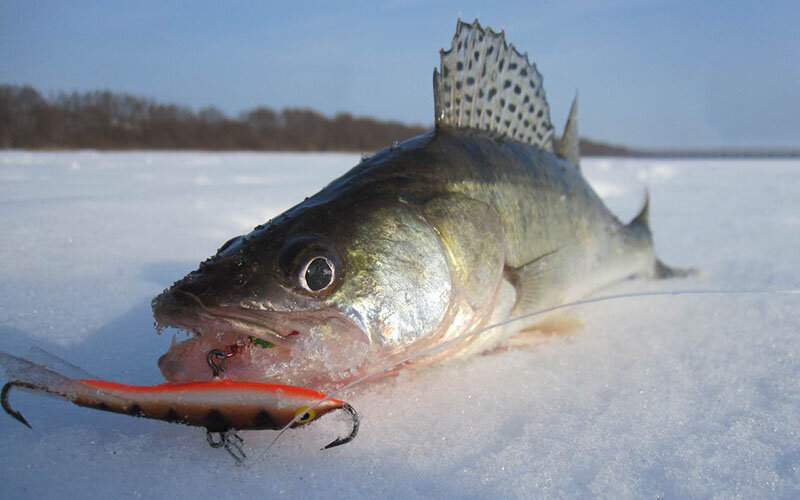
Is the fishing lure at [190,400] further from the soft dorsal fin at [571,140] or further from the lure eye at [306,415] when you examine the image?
the soft dorsal fin at [571,140]

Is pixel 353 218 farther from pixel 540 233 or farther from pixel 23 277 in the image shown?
pixel 23 277

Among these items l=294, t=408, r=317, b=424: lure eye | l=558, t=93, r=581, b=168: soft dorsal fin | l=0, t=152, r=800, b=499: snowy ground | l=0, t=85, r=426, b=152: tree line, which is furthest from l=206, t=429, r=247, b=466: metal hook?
l=0, t=85, r=426, b=152: tree line

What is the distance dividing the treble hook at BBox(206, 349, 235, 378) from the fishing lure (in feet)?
0.38

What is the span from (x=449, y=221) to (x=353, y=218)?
38cm

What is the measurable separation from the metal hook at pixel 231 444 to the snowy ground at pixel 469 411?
0.10ft

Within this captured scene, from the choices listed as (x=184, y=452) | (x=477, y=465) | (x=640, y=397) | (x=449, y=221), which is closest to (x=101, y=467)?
(x=184, y=452)

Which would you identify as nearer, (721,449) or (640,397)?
(721,449)

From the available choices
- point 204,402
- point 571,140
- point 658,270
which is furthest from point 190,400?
point 658,270

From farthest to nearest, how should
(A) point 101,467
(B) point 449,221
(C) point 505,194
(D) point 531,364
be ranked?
(C) point 505,194, (D) point 531,364, (B) point 449,221, (A) point 101,467

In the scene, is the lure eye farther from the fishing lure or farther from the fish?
the fish

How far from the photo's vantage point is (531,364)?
188 centimetres

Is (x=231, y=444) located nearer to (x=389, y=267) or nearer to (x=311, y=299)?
(x=311, y=299)

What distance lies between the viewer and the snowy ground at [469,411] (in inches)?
45.3

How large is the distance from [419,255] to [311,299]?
40 cm
